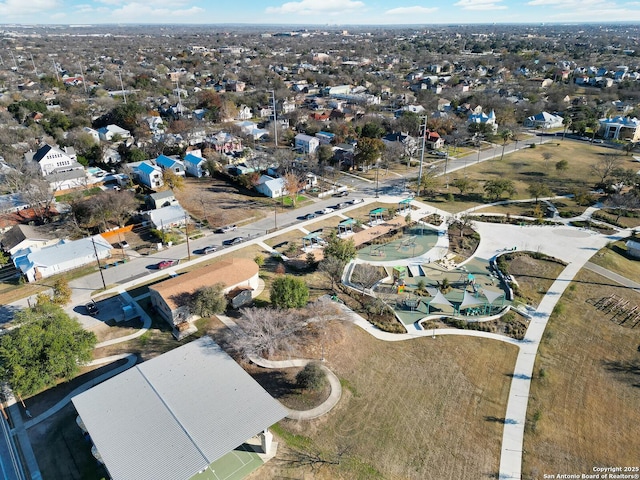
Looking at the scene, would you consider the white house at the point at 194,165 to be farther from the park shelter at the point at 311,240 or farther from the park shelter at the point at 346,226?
the park shelter at the point at 346,226

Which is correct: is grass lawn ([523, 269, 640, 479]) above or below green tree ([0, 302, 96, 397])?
below

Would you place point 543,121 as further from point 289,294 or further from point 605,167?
point 289,294

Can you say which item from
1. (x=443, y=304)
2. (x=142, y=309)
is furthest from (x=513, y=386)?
(x=142, y=309)

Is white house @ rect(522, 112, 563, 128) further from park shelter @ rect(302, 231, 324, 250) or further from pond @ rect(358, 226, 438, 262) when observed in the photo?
park shelter @ rect(302, 231, 324, 250)

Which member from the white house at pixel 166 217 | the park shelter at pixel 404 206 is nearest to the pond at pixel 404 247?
the park shelter at pixel 404 206

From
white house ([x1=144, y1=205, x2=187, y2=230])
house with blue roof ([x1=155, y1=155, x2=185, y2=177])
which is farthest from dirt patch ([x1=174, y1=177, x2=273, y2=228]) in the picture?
white house ([x1=144, y1=205, x2=187, y2=230])
